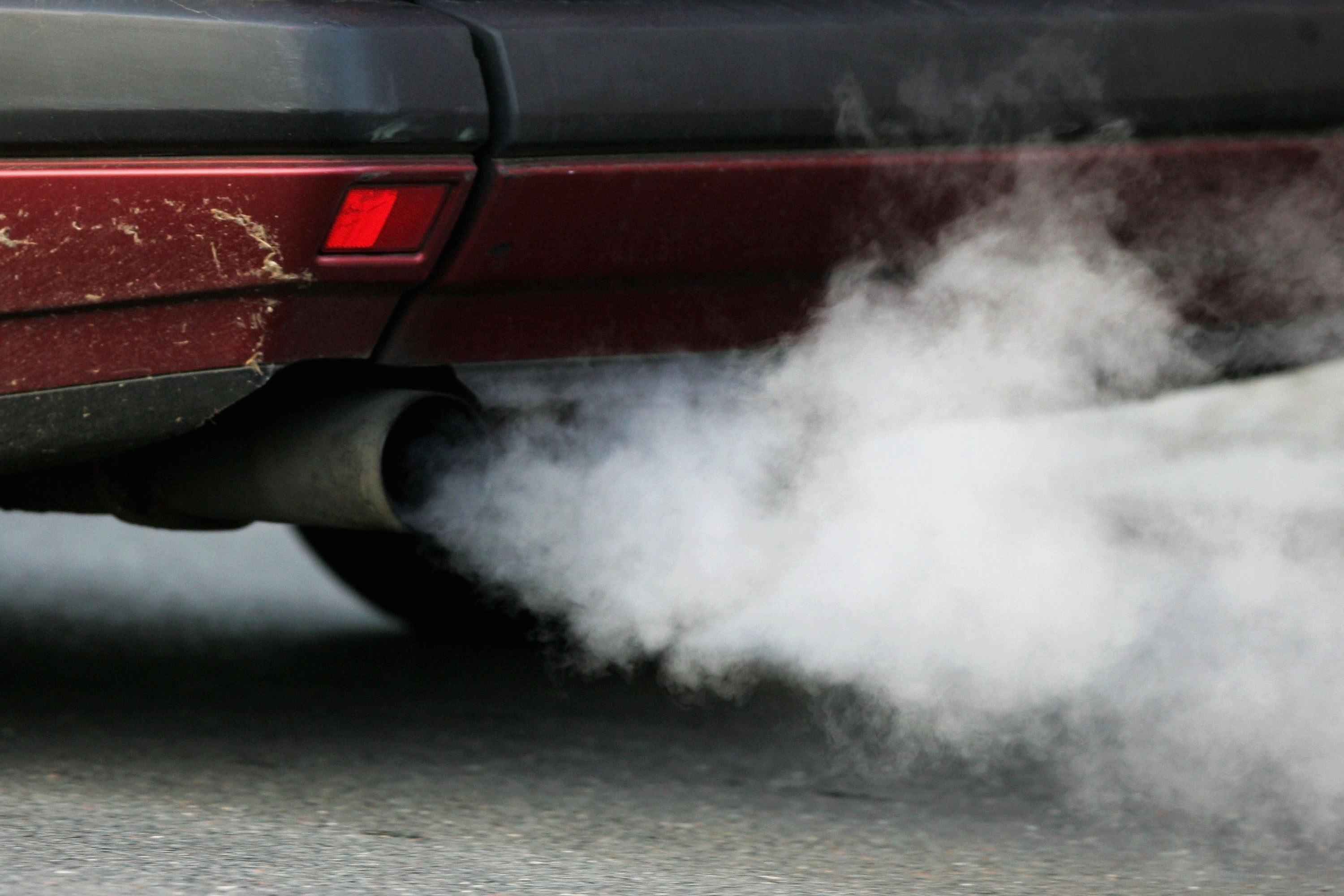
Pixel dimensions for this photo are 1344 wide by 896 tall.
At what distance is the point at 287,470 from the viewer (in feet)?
7.40

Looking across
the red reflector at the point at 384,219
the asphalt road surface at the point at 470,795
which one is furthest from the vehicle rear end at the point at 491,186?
the asphalt road surface at the point at 470,795

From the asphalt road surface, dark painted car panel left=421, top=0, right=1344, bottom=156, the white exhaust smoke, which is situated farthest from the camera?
the white exhaust smoke

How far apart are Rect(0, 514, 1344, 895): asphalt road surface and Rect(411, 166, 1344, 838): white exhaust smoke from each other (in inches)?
5.5

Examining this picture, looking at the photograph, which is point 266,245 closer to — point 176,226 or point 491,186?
point 176,226

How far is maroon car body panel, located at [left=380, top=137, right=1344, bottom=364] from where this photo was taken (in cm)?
216

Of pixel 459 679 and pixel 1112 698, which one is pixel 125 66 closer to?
pixel 459 679

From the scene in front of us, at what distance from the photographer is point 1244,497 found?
3.56 meters

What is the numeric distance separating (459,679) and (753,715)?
54 cm

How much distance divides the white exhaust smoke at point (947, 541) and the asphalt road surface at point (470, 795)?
141mm

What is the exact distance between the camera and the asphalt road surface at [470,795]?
2021 mm

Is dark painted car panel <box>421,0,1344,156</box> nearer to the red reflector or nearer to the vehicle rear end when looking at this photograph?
the vehicle rear end

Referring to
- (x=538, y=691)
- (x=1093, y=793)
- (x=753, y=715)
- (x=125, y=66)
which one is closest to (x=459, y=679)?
(x=538, y=691)

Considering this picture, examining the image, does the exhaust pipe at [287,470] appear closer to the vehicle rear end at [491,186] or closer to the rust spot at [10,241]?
the vehicle rear end at [491,186]

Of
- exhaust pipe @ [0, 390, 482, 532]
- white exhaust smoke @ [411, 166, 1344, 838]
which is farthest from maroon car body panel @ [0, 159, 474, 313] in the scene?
white exhaust smoke @ [411, 166, 1344, 838]
